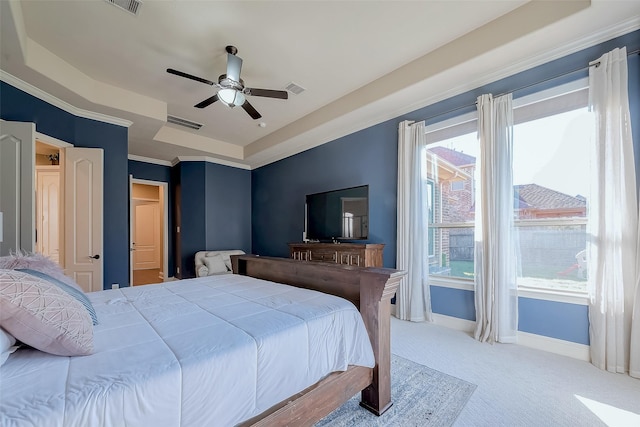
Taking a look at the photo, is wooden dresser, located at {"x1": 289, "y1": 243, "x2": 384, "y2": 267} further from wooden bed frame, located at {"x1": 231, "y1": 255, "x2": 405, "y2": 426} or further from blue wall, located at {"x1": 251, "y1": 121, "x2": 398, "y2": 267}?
wooden bed frame, located at {"x1": 231, "y1": 255, "x2": 405, "y2": 426}

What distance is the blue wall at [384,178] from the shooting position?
245 centimetres

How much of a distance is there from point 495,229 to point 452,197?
0.74 metres

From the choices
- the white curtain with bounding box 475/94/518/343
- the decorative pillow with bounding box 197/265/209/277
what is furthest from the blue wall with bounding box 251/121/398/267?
the decorative pillow with bounding box 197/265/209/277

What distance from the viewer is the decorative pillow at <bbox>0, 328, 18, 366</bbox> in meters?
0.83

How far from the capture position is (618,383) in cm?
201

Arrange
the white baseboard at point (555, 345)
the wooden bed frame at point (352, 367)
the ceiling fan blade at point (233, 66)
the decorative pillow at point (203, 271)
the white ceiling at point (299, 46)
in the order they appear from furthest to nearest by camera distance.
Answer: the decorative pillow at point (203, 271) < the ceiling fan blade at point (233, 66) < the white baseboard at point (555, 345) < the white ceiling at point (299, 46) < the wooden bed frame at point (352, 367)

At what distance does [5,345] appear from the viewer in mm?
849

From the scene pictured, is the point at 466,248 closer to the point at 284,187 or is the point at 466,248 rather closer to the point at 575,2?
the point at 575,2

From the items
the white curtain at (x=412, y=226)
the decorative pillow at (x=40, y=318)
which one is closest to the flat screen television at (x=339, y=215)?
the white curtain at (x=412, y=226)

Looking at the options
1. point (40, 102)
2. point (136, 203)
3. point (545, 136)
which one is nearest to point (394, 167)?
point (545, 136)

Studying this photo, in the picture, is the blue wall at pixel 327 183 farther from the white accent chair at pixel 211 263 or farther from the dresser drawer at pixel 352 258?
the white accent chair at pixel 211 263

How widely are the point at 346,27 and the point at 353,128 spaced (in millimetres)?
1845

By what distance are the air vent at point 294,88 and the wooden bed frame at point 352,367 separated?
2.50 metres

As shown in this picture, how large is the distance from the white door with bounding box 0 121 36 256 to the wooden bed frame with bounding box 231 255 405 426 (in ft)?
8.89
